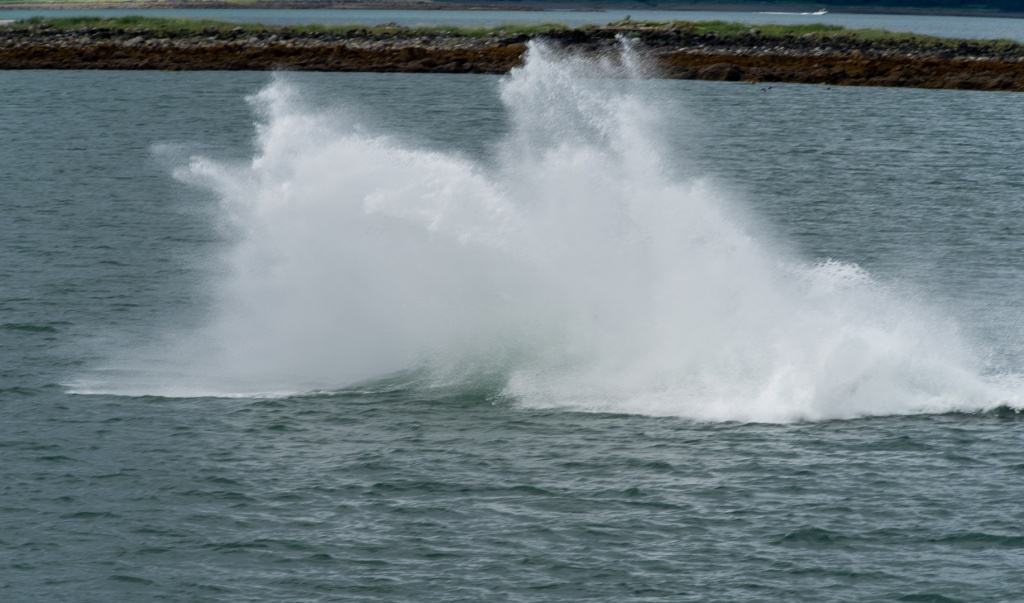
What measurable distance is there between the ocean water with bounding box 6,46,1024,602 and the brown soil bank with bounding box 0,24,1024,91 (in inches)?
1898

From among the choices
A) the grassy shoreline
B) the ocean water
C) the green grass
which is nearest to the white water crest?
the ocean water

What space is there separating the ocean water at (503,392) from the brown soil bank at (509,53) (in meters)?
48.2

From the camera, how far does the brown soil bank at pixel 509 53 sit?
88375 mm

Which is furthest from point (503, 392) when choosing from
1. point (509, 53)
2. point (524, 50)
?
point (524, 50)

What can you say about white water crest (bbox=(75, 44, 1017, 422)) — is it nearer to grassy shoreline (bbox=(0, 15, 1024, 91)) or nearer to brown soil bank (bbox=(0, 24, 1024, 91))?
grassy shoreline (bbox=(0, 15, 1024, 91))

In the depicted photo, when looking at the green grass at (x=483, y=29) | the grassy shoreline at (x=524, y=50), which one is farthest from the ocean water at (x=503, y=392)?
the green grass at (x=483, y=29)

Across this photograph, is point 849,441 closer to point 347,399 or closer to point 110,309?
point 347,399

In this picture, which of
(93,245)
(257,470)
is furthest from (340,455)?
(93,245)

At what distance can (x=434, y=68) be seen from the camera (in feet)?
300

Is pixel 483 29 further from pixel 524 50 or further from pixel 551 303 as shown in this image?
pixel 551 303

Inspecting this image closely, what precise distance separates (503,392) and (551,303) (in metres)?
2.79

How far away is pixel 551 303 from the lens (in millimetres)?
26328

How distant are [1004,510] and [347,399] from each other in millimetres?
11336

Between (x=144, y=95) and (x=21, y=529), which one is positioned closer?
(x=21, y=529)
